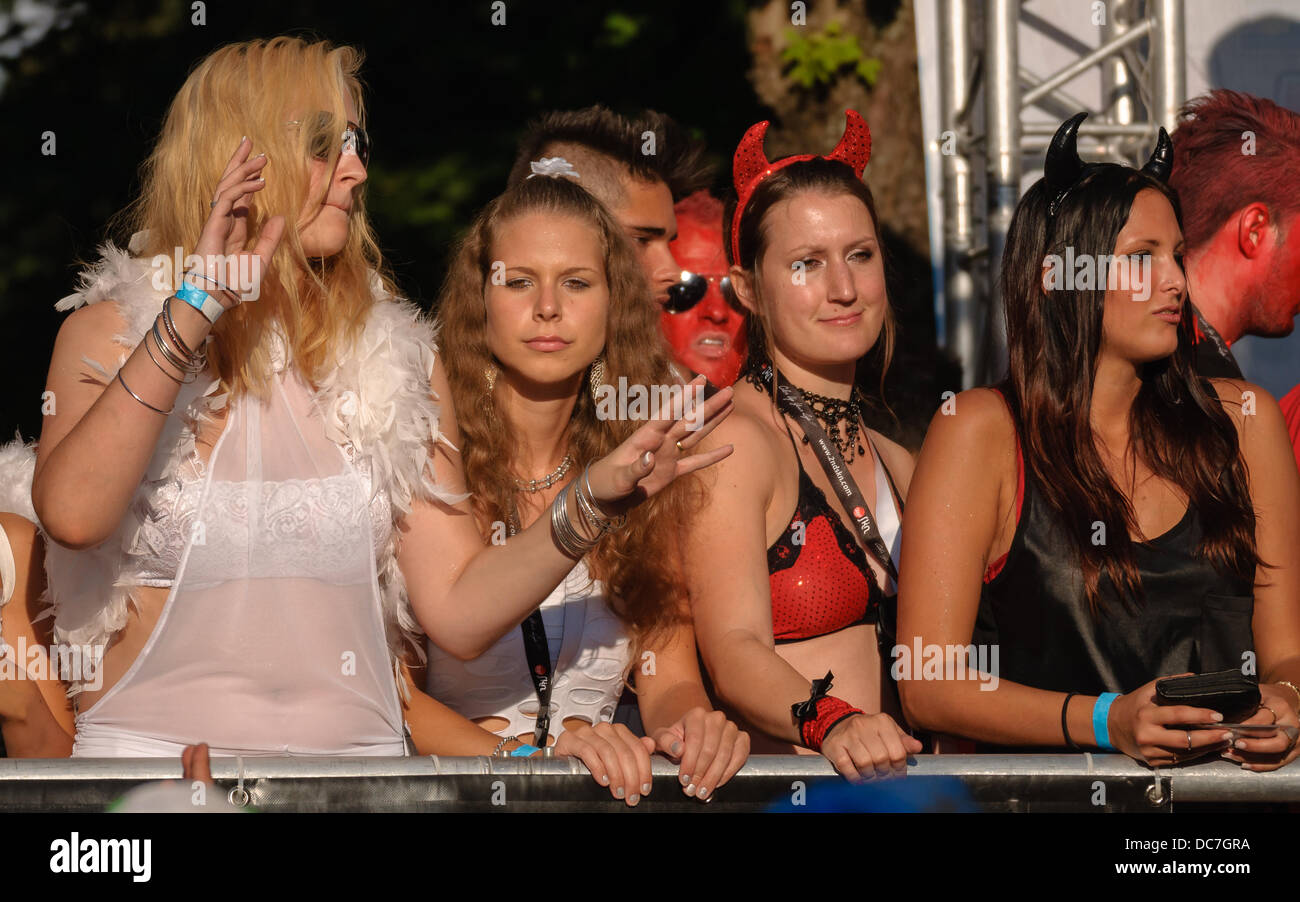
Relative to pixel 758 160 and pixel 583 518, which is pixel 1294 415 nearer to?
pixel 758 160

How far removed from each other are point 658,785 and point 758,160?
1.73 meters

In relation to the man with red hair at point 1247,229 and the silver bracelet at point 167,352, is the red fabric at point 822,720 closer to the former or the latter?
the silver bracelet at point 167,352

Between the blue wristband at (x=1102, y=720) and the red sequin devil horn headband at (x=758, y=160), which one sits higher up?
the red sequin devil horn headband at (x=758, y=160)

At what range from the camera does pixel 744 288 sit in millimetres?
3143

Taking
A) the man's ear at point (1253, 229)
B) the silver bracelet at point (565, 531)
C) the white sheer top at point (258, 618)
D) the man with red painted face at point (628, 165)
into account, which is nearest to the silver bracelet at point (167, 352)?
the white sheer top at point (258, 618)

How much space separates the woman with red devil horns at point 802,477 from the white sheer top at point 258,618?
67 centimetres

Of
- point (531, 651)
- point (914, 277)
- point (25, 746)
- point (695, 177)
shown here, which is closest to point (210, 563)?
point (25, 746)

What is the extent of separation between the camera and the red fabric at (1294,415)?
3488mm

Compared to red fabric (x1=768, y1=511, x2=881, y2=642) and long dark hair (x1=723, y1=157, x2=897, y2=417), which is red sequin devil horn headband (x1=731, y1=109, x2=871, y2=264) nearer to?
long dark hair (x1=723, y1=157, x2=897, y2=417)

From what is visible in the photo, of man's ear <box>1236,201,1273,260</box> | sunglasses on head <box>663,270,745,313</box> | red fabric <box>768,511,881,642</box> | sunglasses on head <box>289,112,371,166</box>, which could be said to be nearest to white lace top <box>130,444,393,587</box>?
sunglasses on head <box>289,112,371,166</box>

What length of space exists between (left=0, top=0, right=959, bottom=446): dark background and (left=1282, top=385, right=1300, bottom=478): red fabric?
1.99m

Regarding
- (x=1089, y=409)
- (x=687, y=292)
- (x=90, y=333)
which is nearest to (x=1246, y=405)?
(x=1089, y=409)
